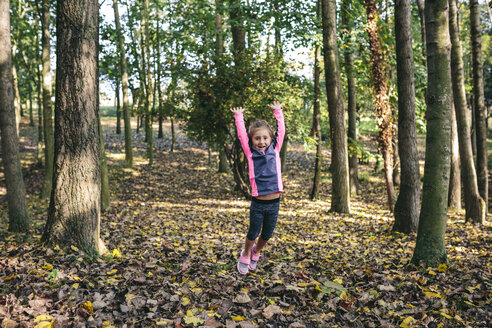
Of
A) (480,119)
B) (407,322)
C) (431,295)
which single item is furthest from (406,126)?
(407,322)

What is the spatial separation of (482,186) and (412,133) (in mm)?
3743

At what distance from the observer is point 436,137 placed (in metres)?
5.01

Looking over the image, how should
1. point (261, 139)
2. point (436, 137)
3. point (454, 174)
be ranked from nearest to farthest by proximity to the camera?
point (261, 139) → point (436, 137) → point (454, 174)

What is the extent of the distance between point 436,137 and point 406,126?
3886 mm

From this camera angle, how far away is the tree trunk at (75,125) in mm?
4609

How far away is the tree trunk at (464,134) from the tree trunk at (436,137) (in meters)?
5.68

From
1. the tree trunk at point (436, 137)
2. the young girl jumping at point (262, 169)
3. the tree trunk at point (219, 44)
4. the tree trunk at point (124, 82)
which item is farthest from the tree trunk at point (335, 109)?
the tree trunk at point (124, 82)

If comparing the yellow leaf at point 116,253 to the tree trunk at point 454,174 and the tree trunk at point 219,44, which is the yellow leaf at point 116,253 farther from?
the tree trunk at point 454,174

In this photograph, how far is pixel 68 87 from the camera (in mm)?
4629

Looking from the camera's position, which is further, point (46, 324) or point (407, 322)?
point (407, 322)

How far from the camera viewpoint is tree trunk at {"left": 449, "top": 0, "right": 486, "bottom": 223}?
31.7 ft

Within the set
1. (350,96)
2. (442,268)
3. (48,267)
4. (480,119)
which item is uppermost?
(350,96)

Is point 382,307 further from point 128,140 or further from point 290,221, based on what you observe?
point 128,140

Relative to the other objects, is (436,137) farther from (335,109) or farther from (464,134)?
(335,109)
